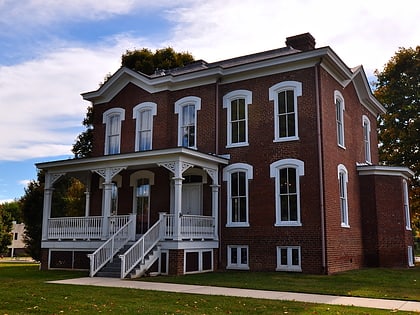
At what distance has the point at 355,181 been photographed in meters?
20.2

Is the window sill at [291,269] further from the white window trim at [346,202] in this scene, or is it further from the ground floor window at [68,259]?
the ground floor window at [68,259]

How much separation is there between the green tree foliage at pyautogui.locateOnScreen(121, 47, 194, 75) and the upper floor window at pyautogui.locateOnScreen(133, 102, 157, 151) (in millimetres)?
11192

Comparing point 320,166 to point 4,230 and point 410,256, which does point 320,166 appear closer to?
point 410,256

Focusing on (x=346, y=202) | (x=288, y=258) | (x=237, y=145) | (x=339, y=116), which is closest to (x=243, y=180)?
(x=237, y=145)

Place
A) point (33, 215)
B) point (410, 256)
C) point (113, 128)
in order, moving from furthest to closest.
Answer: point (33, 215), point (113, 128), point (410, 256)

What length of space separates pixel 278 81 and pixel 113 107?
8274 millimetres

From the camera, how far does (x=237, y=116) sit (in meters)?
19.2

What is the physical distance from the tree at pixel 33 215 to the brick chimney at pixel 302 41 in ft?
58.1

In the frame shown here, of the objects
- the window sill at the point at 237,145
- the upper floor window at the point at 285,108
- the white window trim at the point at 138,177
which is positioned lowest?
the white window trim at the point at 138,177

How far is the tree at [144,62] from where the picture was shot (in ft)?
106

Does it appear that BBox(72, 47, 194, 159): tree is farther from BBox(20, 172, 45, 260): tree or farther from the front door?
the front door

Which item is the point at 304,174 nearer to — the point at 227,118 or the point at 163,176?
the point at 227,118

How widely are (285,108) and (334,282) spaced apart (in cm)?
710

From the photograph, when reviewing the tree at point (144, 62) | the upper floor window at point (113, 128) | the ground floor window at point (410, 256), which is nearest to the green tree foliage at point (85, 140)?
the tree at point (144, 62)
